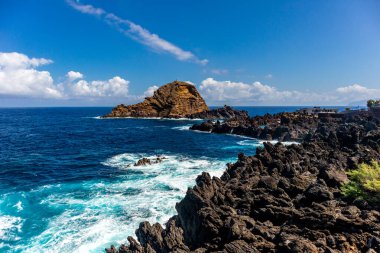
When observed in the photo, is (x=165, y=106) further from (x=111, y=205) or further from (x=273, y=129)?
(x=111, y=205)

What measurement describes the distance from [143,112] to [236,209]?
17599cm

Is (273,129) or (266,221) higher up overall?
(273,129)

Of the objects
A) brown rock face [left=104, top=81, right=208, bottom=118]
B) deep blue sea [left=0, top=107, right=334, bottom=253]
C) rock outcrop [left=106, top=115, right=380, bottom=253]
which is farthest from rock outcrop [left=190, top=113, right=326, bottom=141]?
brown rock face [left=104, top=81, right=208, bottom=118]

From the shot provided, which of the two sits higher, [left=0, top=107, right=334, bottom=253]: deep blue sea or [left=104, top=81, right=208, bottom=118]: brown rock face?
[left=104, top=81, right=208, bottom=118]: brown rock face

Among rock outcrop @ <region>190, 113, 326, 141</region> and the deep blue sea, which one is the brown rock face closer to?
rock outcrop @ <region>190, 113, 326, 141</region>

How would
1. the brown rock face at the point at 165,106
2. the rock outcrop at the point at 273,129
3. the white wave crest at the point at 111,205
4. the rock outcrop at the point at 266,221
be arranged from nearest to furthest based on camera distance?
1. the rock outcrop at the point at 266,221
2. the white wave crest at the point at 111,205
3. the rock outcrop at the point at 273,129
4. the brown rock face at the point at 165,106

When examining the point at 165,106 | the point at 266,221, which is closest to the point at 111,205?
the point at 266,221

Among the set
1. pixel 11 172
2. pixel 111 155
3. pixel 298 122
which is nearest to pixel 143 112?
pixel 298 122

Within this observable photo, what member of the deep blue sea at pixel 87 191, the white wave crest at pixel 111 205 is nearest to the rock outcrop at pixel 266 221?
the white wave crest at pixel 111 205

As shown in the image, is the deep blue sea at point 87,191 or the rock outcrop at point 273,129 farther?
the rock outcrop at point 273,129

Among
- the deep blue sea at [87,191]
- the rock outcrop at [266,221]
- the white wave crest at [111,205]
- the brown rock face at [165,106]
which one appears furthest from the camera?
the brown rock face at [165,106]

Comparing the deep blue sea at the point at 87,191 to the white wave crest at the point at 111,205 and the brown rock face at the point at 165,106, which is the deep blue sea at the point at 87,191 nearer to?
the white wave crest at the point at 111,205

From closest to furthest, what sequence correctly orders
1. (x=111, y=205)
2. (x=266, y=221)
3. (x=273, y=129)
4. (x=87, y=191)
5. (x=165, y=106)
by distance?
(x=266, y=221), (x=111, y=205), (x=87, y=191), (x=273, y=129), (x=165, y=106)

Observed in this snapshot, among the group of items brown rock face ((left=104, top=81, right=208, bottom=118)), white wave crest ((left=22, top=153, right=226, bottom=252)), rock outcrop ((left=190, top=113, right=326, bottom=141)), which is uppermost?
brown rock face ((left=104, top=81, right=208, bottom=118))
